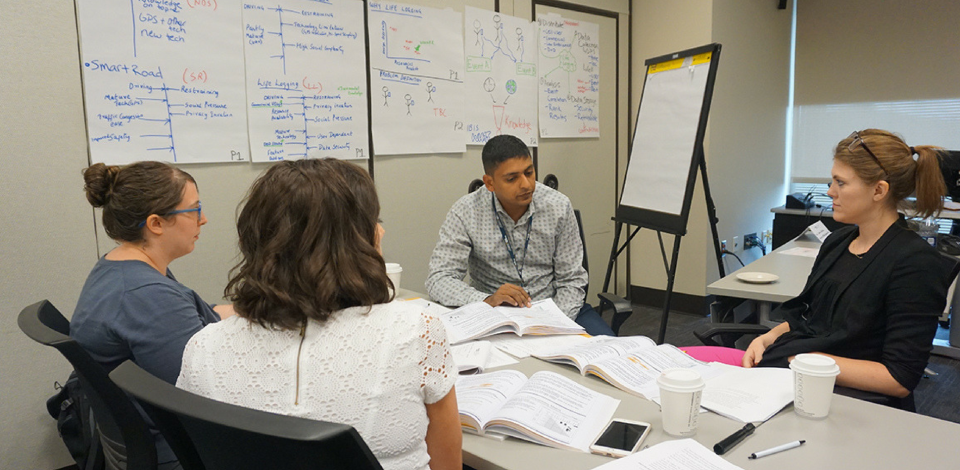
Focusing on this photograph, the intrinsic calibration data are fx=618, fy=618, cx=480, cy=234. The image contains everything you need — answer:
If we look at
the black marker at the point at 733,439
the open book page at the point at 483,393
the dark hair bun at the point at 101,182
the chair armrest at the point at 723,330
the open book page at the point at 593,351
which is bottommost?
the chair armrest at the point at 723,330

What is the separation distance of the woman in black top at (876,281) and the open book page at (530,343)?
20.0 inches

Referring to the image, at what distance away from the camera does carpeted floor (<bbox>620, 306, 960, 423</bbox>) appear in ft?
9.45

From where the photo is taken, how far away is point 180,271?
2408 mm

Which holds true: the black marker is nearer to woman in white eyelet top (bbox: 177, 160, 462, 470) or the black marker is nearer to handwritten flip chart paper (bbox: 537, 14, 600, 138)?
woman in white eyelet top (bbox: 177, 160, 462, 470)

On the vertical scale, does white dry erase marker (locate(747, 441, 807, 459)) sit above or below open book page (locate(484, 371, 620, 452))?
below

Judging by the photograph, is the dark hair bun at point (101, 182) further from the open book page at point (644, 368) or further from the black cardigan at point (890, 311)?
the black cardigan at point (890, 311)

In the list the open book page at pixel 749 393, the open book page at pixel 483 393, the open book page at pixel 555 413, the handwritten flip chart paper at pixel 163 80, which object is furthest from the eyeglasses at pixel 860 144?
the handwritten flip chart paper at pixel 163 80

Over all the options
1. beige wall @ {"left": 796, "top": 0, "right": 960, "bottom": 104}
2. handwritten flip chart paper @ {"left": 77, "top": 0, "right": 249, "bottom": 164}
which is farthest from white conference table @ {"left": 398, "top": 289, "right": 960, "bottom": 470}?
beige wall @ {"left": 796, "top": 0, "right": 960, "bottom": 104}

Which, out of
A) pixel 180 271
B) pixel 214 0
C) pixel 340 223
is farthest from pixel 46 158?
pixel 340 223

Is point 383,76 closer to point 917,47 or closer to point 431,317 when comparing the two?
point 431,317

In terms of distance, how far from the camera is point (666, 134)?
332 centimetres

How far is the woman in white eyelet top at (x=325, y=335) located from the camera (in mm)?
926

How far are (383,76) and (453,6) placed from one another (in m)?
0.62

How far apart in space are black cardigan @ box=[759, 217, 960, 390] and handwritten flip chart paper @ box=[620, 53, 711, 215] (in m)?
1.49
